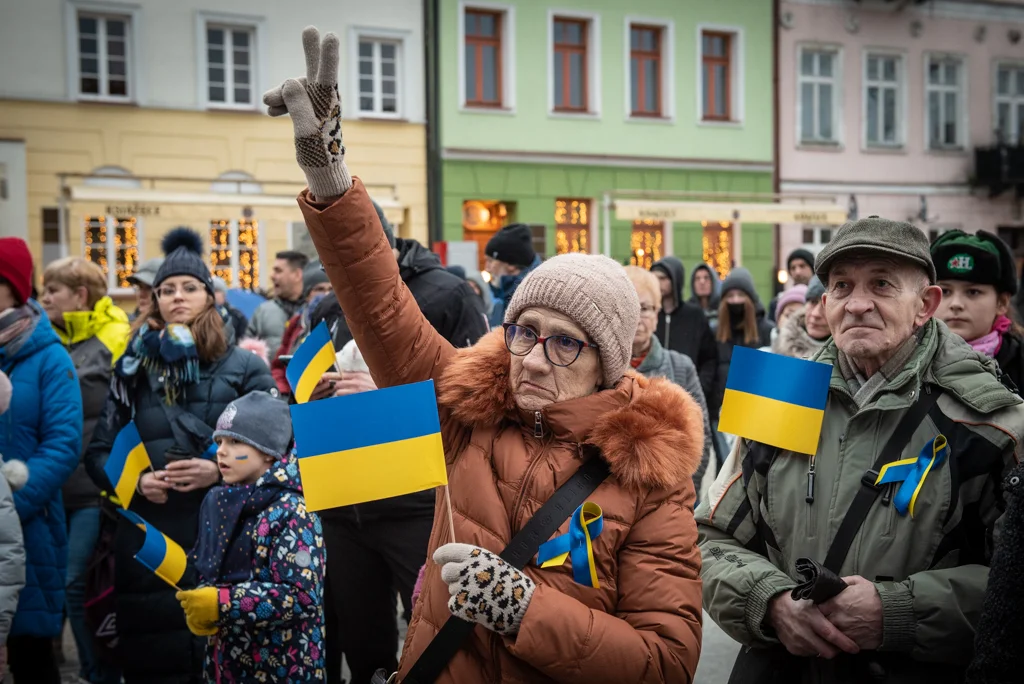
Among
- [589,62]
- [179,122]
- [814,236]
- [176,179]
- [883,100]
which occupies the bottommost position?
Result: [814,236]

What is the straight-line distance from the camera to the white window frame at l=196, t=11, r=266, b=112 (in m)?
17.8

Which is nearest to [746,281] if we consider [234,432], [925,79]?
[234,432]

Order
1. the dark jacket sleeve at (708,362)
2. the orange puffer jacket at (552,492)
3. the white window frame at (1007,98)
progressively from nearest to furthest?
the orange puffer jacket at (552,492) < the dark jacket sleeve at (708,362) < the white window frame at (1007,98)

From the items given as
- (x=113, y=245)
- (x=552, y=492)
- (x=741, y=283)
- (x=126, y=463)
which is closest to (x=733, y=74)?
(x=113, y=245)

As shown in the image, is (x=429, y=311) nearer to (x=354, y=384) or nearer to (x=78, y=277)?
(x=354, y=384)

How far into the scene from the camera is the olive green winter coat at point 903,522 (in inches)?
97.6

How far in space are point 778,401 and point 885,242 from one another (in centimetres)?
50

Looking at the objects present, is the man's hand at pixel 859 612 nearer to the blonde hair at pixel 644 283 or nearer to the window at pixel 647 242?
the blonde hair at pixel 644 283

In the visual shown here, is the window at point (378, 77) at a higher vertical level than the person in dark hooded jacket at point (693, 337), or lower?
higher

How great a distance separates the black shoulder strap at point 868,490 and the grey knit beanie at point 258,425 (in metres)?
2.01

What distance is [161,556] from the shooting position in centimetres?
353

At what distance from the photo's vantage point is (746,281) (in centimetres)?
877

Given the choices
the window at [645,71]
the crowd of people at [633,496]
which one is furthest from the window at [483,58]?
the crowd of people at [633,496]

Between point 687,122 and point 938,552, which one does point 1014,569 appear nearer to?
point 938,552
